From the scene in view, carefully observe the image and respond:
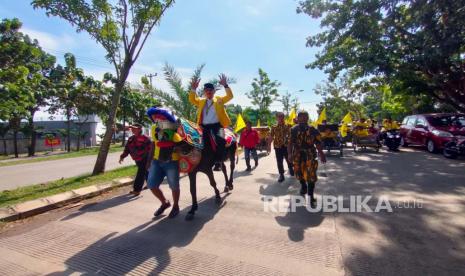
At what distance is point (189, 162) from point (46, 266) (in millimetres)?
2275

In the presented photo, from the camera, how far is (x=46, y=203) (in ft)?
19.2

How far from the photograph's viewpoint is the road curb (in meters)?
5.28

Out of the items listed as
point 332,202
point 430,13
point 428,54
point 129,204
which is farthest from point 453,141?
point 129,204

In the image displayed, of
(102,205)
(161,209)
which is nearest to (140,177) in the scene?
(102,205)

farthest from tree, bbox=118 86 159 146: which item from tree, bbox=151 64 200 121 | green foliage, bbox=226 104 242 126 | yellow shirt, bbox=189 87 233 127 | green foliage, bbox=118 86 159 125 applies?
yellow shirt, bbox=189 87 233 127

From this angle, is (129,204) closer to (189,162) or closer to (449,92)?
(189,162)

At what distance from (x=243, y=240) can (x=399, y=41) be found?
13.5m

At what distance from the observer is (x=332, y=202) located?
582 centimetres

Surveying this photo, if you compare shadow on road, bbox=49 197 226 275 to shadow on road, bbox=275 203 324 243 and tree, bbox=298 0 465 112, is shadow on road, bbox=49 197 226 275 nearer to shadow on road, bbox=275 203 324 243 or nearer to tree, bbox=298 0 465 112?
shadow on road, bbox=275 203 324 243

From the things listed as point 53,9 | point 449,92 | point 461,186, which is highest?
point 53,9

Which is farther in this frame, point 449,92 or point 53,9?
A: point 449,92

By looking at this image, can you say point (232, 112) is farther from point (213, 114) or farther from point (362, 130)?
point (213, 114)

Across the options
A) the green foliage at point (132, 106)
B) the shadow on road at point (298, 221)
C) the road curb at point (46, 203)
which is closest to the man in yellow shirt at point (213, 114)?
the shadow on road at point (298, 221)

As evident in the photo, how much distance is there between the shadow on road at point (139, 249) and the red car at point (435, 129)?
11938 mm
